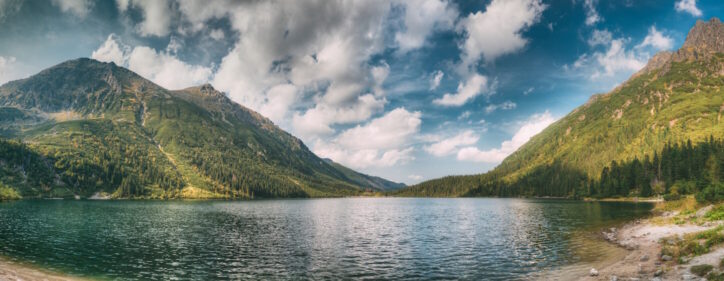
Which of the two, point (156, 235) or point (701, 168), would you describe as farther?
point (701, 168)

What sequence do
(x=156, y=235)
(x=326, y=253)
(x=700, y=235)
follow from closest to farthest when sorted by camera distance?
(x=700, y=235) < (x=326, y=253) < (x=156, y=235)

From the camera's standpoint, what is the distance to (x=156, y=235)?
7194 centimetres

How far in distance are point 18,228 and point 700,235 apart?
12167cm

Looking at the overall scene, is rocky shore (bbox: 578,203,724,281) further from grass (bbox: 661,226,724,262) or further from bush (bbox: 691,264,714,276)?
grass (bbox: 661,226,724,262)

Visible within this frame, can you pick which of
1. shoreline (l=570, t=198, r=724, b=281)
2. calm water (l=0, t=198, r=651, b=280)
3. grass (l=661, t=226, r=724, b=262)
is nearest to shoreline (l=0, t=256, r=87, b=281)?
calm water (l=0, t=198, r=651, b=280)

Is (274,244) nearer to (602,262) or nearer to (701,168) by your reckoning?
(602,262)

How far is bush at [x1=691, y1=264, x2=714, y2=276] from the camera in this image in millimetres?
26703

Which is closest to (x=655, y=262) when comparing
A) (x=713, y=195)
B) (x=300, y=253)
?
(x=300, y=253)

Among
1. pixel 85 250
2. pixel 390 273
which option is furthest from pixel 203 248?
pixel 390 273

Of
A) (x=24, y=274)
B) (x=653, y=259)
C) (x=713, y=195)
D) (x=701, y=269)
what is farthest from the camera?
(x=713, y=195)

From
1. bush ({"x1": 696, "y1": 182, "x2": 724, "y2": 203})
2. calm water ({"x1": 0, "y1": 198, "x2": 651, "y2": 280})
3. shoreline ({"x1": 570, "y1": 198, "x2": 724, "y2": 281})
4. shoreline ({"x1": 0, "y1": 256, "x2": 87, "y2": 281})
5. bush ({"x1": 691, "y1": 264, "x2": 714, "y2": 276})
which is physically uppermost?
bush ({"x1": 696, "y1": 182, "x2": 724, "y2": 203})

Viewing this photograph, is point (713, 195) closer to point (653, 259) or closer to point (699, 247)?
point (653, 259)

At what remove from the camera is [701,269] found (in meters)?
27.5

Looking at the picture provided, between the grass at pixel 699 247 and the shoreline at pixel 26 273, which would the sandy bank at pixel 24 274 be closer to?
the shoreline at pixel 26 273
